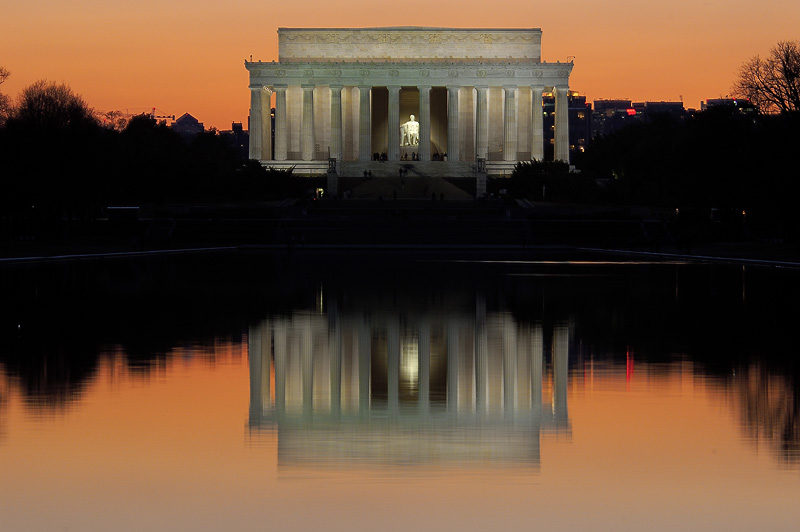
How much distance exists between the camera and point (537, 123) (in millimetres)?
111688

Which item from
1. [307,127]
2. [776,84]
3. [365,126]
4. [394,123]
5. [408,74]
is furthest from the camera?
[307,127]

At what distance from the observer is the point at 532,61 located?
111 metres

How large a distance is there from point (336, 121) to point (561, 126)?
20.2 m

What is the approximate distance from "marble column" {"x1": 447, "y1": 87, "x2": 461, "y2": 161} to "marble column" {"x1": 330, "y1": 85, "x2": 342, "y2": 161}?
32.1 feet

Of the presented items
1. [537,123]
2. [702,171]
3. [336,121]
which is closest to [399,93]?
[336,121]

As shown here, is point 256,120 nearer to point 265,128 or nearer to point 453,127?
point 265,128

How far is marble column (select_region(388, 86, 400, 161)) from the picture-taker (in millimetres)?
111188

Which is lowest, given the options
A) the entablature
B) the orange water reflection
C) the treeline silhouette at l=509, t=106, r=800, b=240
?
the orange water reflection

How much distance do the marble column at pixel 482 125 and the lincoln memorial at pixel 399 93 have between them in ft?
0.29

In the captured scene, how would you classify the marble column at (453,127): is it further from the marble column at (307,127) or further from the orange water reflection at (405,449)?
the orange water reflection at (405,449)

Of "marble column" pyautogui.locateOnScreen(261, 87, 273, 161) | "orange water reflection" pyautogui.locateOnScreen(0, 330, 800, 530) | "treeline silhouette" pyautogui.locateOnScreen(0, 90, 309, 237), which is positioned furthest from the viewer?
"marble column" pyautogui.locateOnScreen(261, 87, 273, 161)

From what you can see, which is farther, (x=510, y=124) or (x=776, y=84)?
(x=510, y=124)

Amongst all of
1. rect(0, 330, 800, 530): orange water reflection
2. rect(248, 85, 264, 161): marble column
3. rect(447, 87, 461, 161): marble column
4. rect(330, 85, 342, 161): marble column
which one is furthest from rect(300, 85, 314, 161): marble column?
rect(0, 330, 800, 530): orange water reflection

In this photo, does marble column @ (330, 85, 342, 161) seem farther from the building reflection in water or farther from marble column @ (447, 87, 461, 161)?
the building reflection in water
